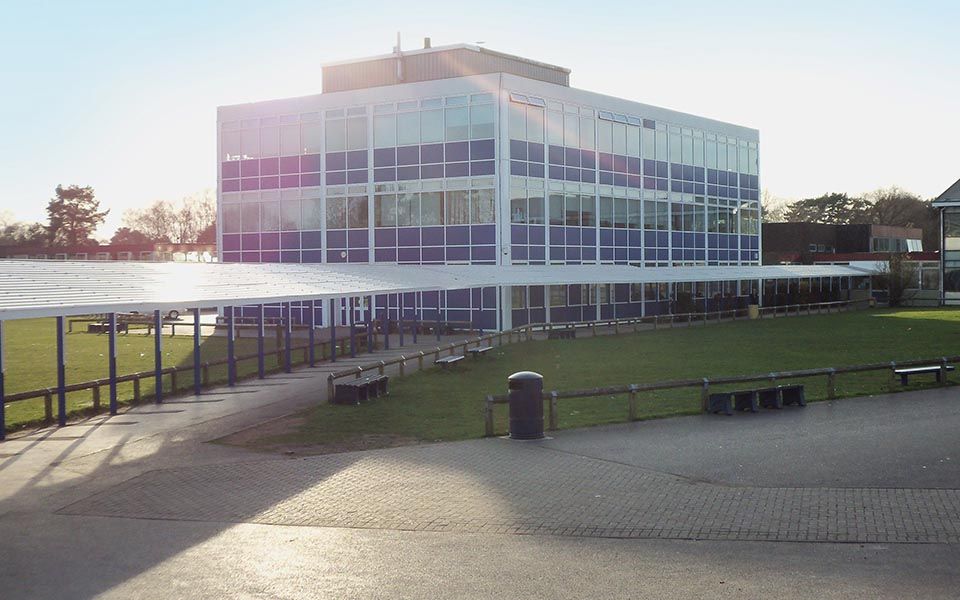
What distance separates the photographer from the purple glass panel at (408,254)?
4343cm

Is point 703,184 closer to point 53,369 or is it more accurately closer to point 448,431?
point 53,369

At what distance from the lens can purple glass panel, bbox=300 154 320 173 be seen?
45500mm

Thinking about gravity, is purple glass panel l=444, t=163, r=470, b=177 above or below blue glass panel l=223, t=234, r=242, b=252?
above

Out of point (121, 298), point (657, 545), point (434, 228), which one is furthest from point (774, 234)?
point (657, 545)

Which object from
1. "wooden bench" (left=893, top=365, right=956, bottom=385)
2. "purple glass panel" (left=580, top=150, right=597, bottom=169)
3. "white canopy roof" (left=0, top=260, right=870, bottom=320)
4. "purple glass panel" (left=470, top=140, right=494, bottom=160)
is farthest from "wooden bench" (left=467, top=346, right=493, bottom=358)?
"purple glass panel" (left=580, top=150, right=597, bottom=169)

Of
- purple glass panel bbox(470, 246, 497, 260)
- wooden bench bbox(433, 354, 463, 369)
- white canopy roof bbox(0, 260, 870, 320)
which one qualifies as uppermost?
purple glass panel bbox(470, 246, 497, 260)

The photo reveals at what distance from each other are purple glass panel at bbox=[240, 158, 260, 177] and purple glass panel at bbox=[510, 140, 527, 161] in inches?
541

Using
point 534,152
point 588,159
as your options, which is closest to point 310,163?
point 534,152

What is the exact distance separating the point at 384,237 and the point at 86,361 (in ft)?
54.5

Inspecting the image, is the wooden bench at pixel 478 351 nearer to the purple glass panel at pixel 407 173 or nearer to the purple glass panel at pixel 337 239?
the purple glass panel at pixel 407 173

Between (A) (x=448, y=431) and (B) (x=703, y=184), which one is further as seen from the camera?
(B) (x=703, y=184)

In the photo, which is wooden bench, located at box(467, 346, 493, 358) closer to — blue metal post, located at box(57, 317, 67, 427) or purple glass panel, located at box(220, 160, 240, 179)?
blue metal post, located at box(57, 317, 67, 427)

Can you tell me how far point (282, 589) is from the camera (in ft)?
26.7

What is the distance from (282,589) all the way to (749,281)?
174ft
